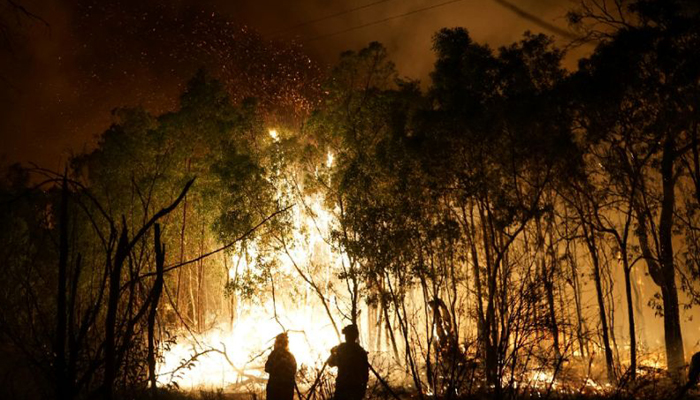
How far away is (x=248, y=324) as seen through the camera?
55.2ft

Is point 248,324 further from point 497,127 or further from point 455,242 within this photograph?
point 497,127

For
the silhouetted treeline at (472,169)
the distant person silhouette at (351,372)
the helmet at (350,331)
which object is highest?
the silhouetted treeline at (472,169)

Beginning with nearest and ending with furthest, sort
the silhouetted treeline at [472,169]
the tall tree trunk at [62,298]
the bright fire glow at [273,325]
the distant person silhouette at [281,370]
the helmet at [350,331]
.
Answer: the tall tree trunk at [62,298] → the helmet at [350,331] → the distant person silhouette at [281,370] → the silhouetted treeline at [472,169] → the bright fire glow at [273,325]

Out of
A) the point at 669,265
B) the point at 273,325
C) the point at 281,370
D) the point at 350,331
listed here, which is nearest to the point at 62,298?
the point at 350,331

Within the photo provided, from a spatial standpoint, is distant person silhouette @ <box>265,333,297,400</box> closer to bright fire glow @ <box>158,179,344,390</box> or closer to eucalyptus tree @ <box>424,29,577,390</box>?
bright fire glow @ <box>158,179,344,390</box>

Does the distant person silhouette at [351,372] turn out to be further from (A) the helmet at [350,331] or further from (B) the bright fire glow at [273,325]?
(B) the bright fire glow at [273,325]

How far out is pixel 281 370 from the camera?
30.6 ft

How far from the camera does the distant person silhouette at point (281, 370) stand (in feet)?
30.5

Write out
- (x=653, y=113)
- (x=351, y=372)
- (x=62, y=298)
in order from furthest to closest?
(x=653, y=113), (x=351, y=372), (x=62, y=298)

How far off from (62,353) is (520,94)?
10.9 m

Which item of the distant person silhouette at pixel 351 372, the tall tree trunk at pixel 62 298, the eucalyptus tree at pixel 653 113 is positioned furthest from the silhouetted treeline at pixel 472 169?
the tall tree trunk at pixel 62 298

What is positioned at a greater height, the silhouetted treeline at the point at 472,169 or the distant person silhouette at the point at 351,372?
the silhouetted treeline at the point at 472,169

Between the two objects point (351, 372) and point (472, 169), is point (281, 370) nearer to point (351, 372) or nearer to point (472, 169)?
point (351, 372)

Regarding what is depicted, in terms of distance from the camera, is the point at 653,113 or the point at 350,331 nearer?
the point at 350,331
